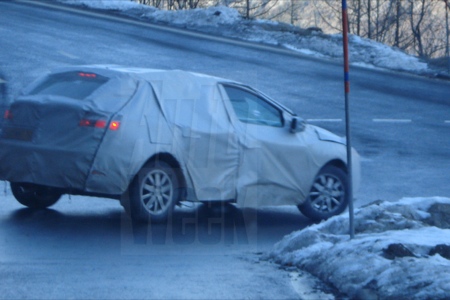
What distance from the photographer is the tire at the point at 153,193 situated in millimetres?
8945

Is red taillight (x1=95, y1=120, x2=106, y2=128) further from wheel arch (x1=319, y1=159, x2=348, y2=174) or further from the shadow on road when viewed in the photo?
wheel arch (x1=319, y1=159, x2=348, y2=174)

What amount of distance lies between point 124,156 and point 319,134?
268 cm

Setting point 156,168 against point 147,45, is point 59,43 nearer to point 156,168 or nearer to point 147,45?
point 147,45

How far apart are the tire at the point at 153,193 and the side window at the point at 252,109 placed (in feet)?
3.83

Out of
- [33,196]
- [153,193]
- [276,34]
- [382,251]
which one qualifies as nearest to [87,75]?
[153,193]

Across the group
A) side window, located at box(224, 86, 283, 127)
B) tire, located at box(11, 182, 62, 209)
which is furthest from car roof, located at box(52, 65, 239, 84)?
tire, located at box(11, 182, 62, 209)

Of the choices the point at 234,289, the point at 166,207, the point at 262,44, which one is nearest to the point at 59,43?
the point at 262,44

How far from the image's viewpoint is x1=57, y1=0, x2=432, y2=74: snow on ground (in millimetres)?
24516

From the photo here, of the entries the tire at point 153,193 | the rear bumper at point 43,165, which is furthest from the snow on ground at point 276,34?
the rear bumper at point 43,165

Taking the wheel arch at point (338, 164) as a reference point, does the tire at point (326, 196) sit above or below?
below

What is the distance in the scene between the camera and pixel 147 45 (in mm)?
24234

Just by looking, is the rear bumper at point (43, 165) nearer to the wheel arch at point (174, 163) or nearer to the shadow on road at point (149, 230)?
the shadow on road at point (149, 230)

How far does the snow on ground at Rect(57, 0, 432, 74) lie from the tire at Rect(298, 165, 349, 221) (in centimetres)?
1401

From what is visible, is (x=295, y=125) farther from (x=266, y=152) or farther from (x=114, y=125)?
(x=114, y=125)
